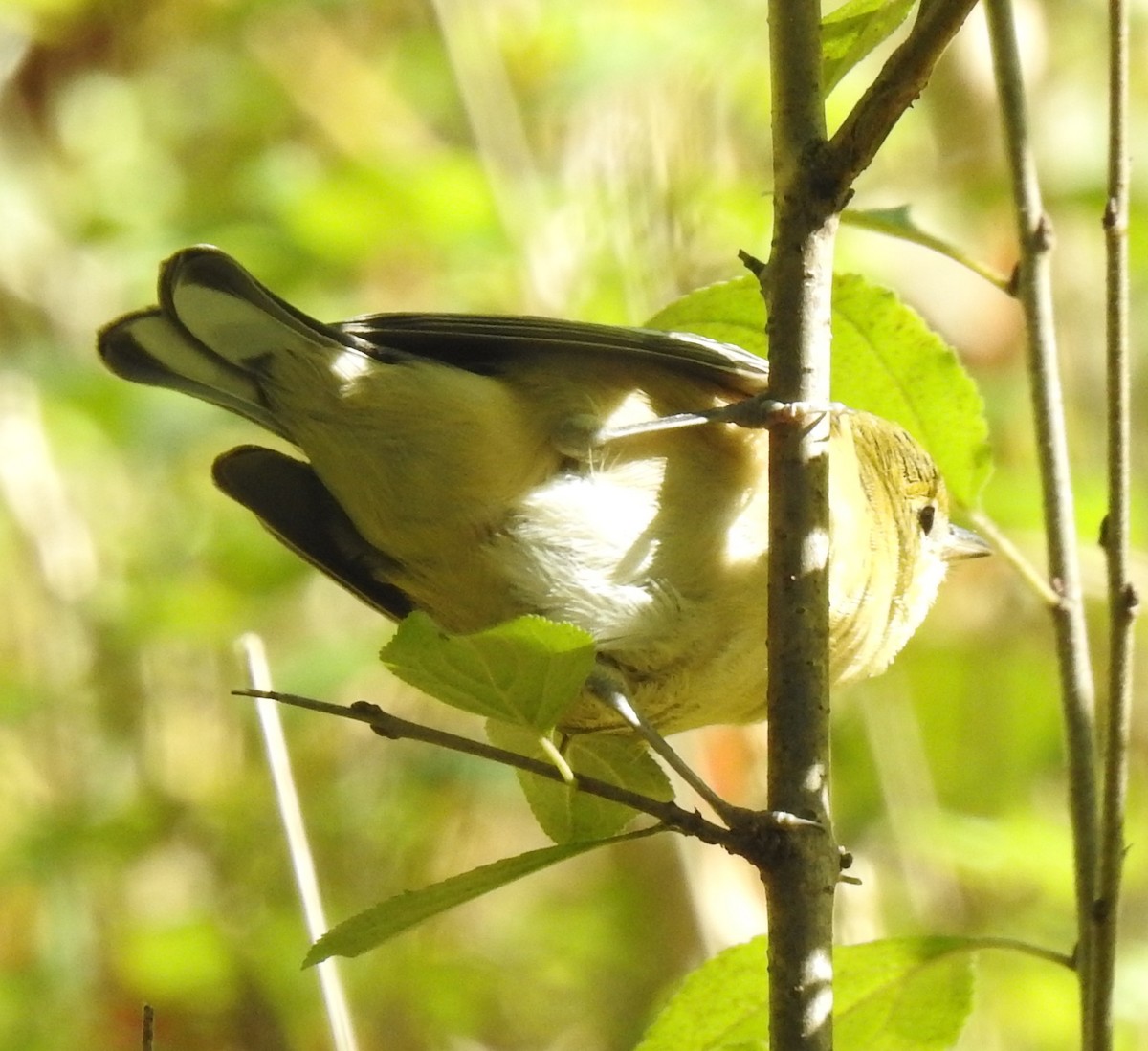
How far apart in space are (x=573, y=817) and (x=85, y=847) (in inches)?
118

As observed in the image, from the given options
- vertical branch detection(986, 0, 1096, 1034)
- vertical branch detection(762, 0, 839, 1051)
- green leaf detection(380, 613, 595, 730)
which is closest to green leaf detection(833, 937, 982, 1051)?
vertical branch detection(986, 0, 1096, 1034)

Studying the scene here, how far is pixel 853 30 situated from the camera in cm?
150

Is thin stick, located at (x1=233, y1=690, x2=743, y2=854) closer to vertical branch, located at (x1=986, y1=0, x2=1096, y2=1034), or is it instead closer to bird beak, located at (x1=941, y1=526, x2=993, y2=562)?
vertical branch, located at (x1=986, y1=0, x2=1096, y2=1034)

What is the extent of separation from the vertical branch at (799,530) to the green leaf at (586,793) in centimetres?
19

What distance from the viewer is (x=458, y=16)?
4.27m

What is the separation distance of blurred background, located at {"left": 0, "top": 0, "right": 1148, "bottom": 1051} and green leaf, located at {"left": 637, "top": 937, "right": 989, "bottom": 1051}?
1.22m

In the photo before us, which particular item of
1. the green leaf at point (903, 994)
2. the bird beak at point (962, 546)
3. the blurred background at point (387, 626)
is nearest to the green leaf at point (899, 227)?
Result: the green leaf at point (903, 994)

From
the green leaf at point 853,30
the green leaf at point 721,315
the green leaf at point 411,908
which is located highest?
the green leaf at point 853,30

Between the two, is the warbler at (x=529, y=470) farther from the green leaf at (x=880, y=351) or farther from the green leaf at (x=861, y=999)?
the green leaf at (x=861, y=999)

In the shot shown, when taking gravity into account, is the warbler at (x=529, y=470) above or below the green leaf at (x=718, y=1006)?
above

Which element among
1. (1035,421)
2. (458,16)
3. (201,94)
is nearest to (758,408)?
(1035,421)

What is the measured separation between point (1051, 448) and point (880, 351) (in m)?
0.33

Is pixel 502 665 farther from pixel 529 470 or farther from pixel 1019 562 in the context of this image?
pixel 529 470

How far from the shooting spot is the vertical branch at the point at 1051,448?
1479 mm
